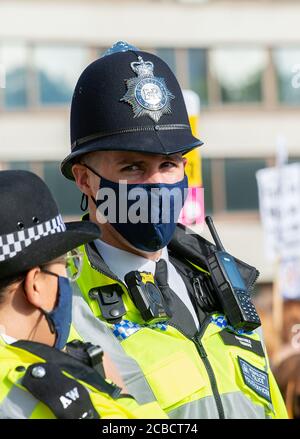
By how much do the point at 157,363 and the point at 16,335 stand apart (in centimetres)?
66

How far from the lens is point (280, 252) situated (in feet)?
52.8

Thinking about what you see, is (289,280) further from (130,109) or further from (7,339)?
(7,339)

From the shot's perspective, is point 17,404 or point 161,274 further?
point 161,274

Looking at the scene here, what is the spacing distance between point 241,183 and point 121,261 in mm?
19578

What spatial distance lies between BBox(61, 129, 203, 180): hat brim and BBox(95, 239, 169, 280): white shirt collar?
34 cm

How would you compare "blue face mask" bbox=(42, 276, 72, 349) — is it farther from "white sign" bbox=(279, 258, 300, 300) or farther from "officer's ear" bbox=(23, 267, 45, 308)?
"white sign" bbox=(279, 258, 300, 300)

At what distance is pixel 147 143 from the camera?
316cm

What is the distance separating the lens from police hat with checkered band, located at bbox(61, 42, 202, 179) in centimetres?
320

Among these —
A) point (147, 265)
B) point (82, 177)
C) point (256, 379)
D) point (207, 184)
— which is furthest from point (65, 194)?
point (256, 379)

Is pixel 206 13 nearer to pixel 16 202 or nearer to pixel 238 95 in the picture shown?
pixel 238 95

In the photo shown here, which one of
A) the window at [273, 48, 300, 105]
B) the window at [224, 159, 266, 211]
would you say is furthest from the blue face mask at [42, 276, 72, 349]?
the window at [273, 48, 300, 105]

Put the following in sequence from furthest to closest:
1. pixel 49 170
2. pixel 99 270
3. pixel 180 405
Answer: pixel 49 170
pixel 99 270
pixel 180 405

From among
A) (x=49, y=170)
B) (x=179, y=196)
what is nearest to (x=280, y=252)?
(x=49, y=170)

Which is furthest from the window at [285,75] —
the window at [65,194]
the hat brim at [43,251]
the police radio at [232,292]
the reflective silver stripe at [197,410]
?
the hat brim at [43,251]
